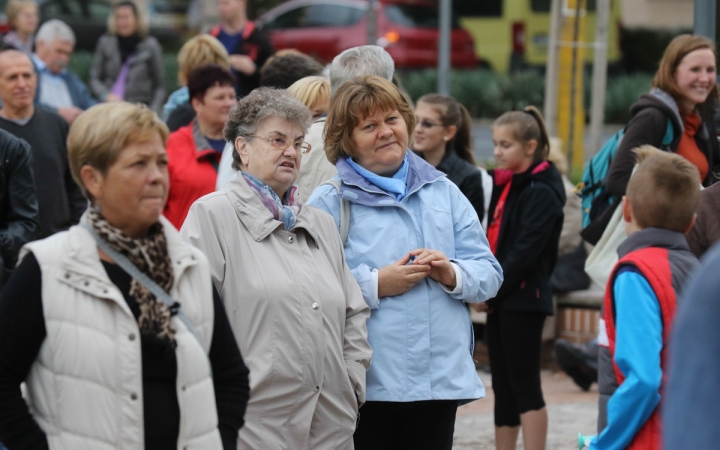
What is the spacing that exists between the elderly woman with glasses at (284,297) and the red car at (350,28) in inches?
665

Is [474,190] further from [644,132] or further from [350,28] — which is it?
[350,28]

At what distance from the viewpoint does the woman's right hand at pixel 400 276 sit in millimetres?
3824

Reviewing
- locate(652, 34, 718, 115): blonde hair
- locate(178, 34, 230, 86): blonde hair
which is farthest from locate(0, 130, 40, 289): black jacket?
locate(652, 34, 718, 115): blonde hair

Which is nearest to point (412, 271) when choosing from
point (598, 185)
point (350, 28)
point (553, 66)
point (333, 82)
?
point (333, 82)

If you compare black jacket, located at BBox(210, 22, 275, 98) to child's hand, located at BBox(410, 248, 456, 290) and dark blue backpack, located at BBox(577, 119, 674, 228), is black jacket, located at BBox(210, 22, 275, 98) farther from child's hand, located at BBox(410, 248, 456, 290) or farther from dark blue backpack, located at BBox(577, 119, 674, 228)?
child's hand, located at BBox(410, 248, 456, 290)

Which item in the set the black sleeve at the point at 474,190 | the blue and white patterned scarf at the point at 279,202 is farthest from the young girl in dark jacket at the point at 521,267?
the blue and white patterned scarf at the point at 279,202

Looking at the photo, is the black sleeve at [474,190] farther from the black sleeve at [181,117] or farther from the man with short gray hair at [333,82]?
the black sleeve at [181,117]

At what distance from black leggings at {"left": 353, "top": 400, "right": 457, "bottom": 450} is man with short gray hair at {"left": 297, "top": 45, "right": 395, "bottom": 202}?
3.70 feet

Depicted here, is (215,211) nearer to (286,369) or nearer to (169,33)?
(286,369)

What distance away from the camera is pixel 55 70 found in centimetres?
931

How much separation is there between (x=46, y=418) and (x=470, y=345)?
74.4 inches

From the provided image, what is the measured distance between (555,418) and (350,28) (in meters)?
15.3

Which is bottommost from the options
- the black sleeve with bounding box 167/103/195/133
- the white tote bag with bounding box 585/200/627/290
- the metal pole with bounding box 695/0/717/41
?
the white tote bag with bounding box 585/200/627/290

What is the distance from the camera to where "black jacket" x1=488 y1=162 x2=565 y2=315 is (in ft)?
17.6
